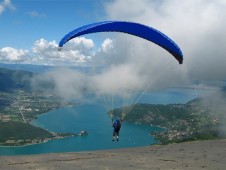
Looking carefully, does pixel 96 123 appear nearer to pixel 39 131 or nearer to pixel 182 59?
pixel 39 131

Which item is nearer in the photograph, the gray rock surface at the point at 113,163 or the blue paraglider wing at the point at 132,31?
the gray rock surface at the point at 113,163

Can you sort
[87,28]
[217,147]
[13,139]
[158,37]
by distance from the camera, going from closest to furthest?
[87,28] → [158,37] → [217,147] → [13,139]

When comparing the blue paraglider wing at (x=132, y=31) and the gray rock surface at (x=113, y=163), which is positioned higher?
the blue paraglider wing at (x=132, y=31)

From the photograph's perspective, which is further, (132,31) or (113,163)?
(132,31)

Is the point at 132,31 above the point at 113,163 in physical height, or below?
above

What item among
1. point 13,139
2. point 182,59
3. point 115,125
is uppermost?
point 182,59

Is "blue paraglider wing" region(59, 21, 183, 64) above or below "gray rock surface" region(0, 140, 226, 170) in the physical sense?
above

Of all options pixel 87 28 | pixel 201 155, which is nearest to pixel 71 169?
pixel 87 28

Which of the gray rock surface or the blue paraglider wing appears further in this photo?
the blue paraglider wing
